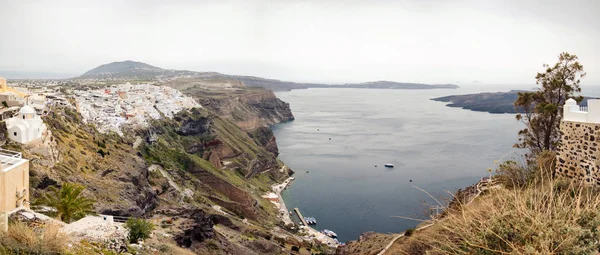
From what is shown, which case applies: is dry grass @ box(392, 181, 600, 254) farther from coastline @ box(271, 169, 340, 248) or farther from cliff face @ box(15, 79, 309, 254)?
coastline @ box(271, 169, 340, 248)

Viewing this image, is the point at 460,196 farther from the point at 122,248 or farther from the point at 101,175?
the point at 101,175

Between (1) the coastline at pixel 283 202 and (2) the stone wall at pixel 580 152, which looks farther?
(1) the coastline at pixel 283 202

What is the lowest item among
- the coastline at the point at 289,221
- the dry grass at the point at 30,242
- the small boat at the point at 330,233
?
the small boat at the point at 330,233

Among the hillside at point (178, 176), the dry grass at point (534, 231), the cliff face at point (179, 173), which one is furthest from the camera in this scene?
the cliff face at point (179, 173)

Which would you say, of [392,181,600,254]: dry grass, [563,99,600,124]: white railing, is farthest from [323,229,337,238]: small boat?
[392,181,600,254]: dry grass

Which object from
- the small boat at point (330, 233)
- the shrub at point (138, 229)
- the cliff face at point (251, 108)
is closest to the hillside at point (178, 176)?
the shrub at point (138, 229)

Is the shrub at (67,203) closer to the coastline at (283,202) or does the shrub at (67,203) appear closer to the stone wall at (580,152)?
the stone wall at (580,152)

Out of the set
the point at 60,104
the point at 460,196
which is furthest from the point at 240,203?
the point at 460,196
